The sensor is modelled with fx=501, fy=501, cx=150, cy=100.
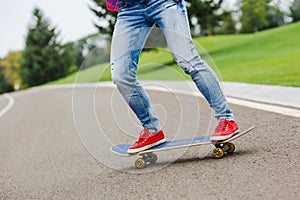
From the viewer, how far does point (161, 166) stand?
407 centimetres

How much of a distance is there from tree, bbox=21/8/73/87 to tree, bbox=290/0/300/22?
121 feet

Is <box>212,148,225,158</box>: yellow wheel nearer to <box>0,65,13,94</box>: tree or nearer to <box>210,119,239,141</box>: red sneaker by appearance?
<box>210,119,239,141</box>: red sneaker

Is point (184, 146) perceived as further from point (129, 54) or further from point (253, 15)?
point (253, 15)

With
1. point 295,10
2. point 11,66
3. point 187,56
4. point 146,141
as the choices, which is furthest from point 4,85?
point 187,56

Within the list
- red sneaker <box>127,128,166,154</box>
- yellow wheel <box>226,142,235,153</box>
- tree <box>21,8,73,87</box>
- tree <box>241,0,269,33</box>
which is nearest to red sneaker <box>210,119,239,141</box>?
yellow wheel <box>226,142,235,153</box>

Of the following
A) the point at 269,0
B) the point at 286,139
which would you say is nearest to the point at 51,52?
the point at 269,0

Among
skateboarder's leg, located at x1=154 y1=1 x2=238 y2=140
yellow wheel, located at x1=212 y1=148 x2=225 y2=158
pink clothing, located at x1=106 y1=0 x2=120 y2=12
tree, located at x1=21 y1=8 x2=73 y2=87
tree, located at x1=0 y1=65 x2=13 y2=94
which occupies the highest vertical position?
pink clothing, located at x1=106 y1=0 x2=120 y2=12

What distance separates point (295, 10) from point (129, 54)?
269 feet

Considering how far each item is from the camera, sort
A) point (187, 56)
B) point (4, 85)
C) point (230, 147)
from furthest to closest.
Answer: point (4, 85) < point (230, 147) < point (187, 56)

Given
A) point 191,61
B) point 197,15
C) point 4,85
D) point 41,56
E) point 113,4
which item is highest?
point 113,4

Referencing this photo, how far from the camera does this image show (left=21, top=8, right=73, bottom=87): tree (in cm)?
6662

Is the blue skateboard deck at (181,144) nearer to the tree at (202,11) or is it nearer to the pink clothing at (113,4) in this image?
the pink clothing at (113,4)

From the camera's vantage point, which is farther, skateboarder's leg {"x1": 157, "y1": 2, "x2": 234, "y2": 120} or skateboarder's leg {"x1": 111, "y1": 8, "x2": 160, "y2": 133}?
skateboarder's leg {"x1": 111, "y1": 8, "x2": 160, "y2": 133}

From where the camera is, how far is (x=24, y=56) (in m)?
67.6
